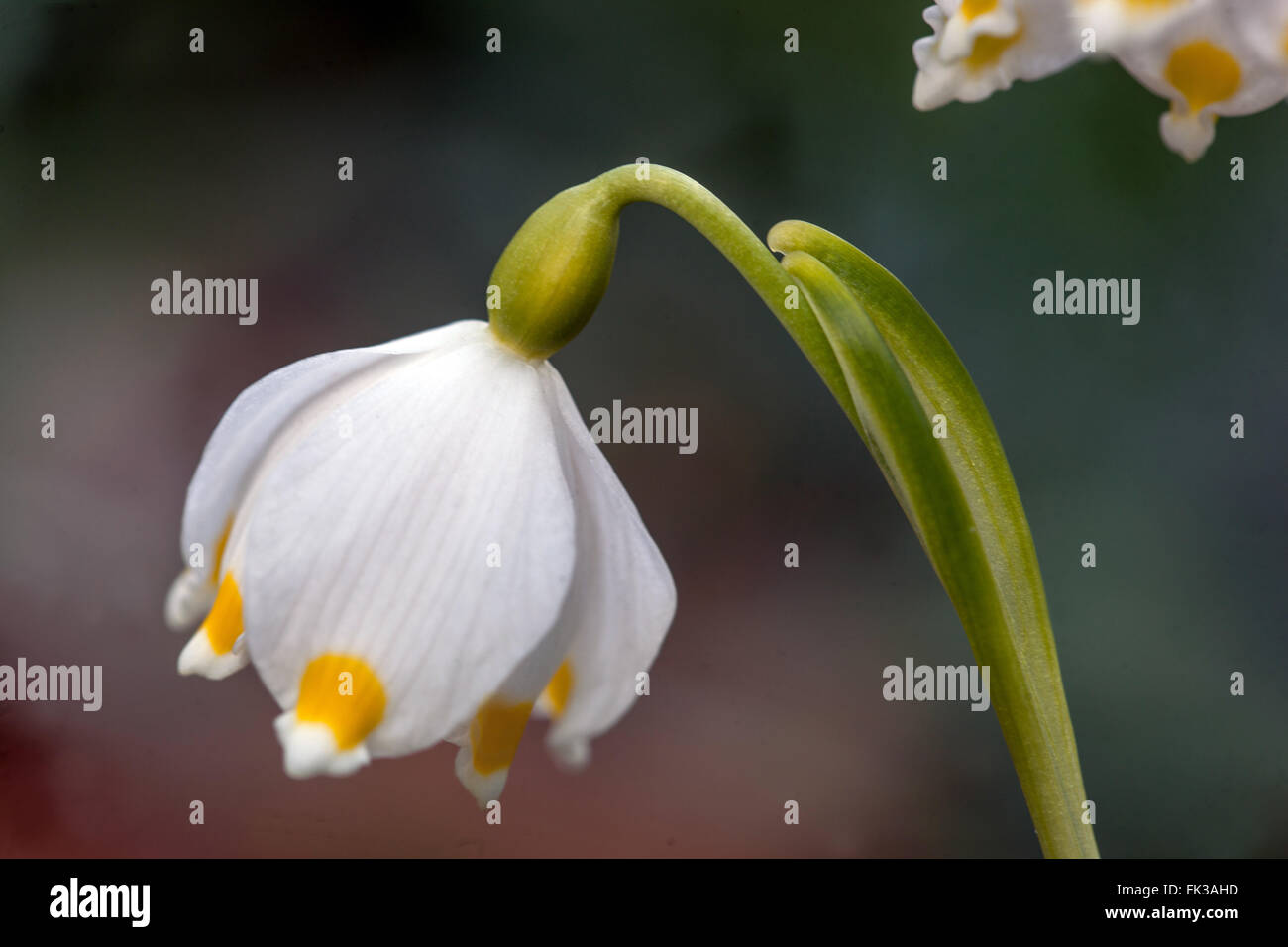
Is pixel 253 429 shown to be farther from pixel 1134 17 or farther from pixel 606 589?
pixel 1134 17

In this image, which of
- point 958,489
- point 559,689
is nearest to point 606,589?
point 559,689

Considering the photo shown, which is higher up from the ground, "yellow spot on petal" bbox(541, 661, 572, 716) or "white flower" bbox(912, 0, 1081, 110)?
"white flower" bbox(912, 0, 1081, 110)

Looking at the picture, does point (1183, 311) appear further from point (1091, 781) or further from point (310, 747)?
point (310, 747)

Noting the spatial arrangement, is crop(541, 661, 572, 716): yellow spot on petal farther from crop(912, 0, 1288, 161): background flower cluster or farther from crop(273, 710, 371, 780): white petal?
crop(912, 0, 1288, 161): background flower cluster

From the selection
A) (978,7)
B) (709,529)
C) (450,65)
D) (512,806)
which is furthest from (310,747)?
(450,65)

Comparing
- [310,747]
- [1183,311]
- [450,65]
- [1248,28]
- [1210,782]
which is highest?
[450,65]

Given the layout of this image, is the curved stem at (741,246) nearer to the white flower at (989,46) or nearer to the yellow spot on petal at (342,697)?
the white flower at (989,46)

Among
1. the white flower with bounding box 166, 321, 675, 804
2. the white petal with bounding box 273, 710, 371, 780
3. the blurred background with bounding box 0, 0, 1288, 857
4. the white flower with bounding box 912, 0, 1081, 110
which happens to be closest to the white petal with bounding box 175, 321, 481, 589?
the white flower with bounding box 166, 321, 675, 804

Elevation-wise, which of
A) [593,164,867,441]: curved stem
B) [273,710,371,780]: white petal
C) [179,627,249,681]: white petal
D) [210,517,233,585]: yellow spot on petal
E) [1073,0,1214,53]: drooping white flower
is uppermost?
[1073,0,1214,53]: drooping white flower
